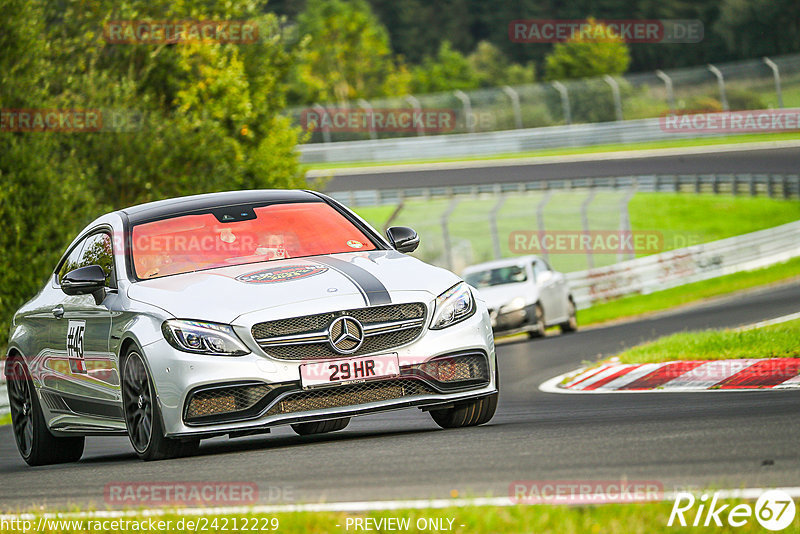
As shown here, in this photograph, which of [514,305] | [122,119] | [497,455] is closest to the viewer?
[497,455]

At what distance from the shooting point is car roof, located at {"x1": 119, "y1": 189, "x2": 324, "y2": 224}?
8.66m

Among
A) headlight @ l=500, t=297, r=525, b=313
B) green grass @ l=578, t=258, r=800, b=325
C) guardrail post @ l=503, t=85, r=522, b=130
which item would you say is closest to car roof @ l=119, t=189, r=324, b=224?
headlight @ l=500, t=297, r=525, b=313

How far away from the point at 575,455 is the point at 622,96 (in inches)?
1738

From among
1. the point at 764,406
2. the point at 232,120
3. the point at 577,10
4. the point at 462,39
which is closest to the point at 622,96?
the point at 232,120

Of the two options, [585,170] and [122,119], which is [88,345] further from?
[585,170]

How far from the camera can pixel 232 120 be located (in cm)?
3109

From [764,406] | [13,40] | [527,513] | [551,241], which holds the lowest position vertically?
[551,241]

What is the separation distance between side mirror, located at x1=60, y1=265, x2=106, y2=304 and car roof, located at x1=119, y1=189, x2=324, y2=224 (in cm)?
56

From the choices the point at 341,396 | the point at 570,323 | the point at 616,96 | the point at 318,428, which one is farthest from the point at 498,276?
the point at 616,96

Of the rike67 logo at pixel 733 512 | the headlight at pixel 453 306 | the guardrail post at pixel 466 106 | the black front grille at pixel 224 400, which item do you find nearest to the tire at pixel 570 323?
the headlight at pixel 453 306

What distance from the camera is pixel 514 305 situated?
68.1ft

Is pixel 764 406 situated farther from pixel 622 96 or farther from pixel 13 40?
pixel 622 96

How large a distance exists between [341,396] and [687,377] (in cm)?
431

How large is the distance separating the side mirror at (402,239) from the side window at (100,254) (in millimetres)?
1837
